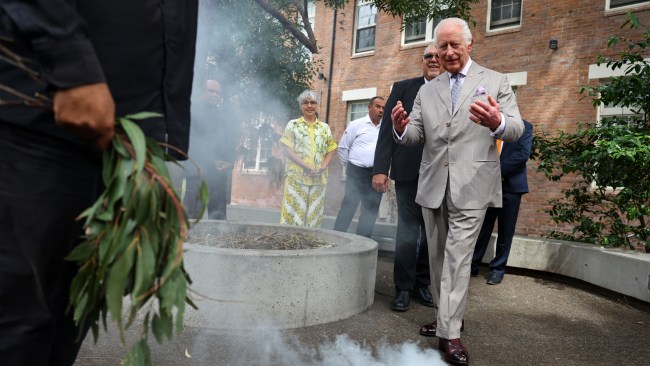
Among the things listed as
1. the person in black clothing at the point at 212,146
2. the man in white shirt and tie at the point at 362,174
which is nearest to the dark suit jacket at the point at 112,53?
the person in black clothing at the point at 212,146

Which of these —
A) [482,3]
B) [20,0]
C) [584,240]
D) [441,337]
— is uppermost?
[482,3]

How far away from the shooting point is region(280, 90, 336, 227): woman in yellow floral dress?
603cm

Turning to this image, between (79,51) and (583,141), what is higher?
(583,141)

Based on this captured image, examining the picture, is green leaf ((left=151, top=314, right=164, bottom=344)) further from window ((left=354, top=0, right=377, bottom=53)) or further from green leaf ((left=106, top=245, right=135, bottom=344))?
window ((left=354, top=0, right=377, bottom=53))

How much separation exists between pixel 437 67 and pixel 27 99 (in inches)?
137

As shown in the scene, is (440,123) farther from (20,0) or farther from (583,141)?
(583,141)

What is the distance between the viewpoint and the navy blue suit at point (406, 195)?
425 cm

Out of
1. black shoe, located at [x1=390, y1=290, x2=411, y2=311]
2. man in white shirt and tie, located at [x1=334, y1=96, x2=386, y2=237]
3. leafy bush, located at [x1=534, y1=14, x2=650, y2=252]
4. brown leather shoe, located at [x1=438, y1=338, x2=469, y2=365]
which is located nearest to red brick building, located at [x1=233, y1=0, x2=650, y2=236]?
leafy bush, located at [x1=534, y1=14, x2=650, y2=252]

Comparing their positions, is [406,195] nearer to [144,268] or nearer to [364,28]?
[144,268]

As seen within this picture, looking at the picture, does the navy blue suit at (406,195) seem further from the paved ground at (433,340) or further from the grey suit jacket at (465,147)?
the grey suit jacket at (465,147)

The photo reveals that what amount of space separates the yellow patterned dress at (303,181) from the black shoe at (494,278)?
79.6 inches

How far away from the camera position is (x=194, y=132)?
19.9 ft

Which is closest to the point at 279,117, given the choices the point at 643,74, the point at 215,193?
the point at 215,193

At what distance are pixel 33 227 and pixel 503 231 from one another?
5195mm
